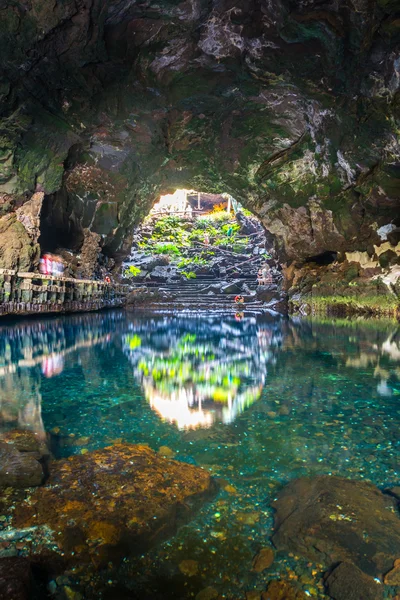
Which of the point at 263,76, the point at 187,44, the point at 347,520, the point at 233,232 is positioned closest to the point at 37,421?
the point at 347,520

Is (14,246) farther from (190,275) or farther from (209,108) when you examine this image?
(190,275)

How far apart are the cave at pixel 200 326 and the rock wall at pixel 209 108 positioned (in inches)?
3.3

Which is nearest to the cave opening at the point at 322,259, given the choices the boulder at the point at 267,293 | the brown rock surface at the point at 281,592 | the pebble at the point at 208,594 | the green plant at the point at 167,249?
the boulder at the point at 267,293

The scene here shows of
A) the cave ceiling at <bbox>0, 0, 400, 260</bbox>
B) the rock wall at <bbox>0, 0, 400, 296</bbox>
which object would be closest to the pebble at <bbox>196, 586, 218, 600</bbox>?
the cave ceiling at <bbox>0, 0, 400, 260</bbox>

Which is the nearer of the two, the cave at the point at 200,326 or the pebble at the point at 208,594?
the pebble at the point at 208,594

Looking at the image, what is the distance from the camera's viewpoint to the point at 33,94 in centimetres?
1061

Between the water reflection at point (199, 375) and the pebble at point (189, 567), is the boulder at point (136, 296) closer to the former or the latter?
the water reflection at point (199, 375)

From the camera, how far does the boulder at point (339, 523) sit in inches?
60.0

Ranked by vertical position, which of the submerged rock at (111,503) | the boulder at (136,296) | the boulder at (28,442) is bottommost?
the submerged rock at (111,503)

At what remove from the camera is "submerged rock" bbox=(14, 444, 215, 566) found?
1.56m

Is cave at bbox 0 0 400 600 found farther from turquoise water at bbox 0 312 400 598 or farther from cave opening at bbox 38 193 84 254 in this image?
cave opening at bbox 38 193 84 254

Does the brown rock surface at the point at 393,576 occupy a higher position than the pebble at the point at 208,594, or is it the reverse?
the brown rock surface at the point at 393,576

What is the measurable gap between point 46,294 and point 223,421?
44.4ft

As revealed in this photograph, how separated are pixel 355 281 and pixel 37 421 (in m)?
17.2
